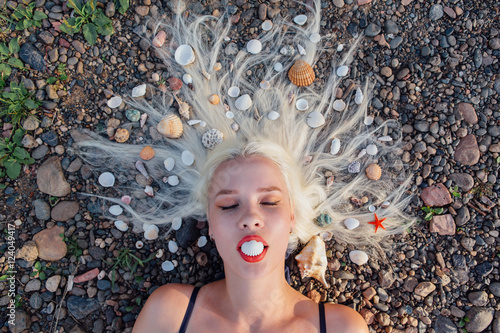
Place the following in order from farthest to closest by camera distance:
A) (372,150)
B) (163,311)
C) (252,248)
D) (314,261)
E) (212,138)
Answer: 1. (372,150)
2. (212,138)
3. (314,261)
4. (163,311)
5. (252,248)

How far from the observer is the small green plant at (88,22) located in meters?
3.94

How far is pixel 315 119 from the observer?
397 cm

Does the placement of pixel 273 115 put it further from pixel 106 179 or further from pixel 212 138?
pixel 106 179

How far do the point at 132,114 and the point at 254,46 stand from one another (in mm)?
1454

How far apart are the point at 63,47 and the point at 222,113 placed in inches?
70.6

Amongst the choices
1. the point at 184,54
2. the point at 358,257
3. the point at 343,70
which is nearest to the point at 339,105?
the point at 343,70

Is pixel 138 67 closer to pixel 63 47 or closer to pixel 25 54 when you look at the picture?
pixel 63 47

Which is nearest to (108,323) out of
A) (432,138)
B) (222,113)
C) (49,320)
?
(49,320)

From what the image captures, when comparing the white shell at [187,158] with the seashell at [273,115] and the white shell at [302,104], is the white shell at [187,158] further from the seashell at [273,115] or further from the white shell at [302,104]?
the white shell at [302,104]

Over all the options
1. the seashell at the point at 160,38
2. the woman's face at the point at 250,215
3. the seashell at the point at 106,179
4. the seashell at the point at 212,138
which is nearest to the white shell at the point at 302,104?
the seashell at the point at 212,138

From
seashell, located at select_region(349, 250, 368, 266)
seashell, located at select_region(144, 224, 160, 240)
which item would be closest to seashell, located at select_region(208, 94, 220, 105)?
seashell, located at select_region(144, 224, 160, 240)

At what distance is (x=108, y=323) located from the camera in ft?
12.4

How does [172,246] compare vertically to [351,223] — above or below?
below

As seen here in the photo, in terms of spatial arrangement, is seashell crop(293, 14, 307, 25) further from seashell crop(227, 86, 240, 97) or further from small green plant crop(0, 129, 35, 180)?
small green plant crop(0, 129, 35, 180)
